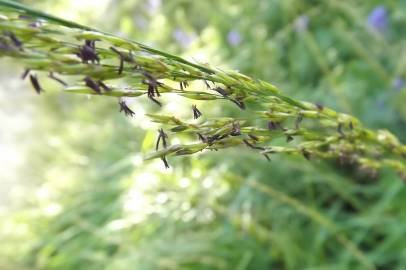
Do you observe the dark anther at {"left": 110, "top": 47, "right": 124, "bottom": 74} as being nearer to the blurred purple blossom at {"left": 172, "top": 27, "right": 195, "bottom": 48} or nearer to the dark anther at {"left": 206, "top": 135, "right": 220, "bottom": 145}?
the dark anther at {"left": 206, "top": 135, "right": 220, "bottom": 145}

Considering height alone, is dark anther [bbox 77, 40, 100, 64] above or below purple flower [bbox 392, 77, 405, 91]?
below

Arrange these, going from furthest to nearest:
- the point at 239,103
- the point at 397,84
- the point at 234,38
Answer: the point at 234,38 → the point at 397,84 → the point at 239,103

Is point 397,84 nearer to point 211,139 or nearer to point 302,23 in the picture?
point 302,23

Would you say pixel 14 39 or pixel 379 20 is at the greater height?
pixel 379 20

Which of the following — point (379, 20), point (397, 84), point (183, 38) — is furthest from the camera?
point (183, 38)

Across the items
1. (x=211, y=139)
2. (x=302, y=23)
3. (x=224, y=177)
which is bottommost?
(x=211, y=139)

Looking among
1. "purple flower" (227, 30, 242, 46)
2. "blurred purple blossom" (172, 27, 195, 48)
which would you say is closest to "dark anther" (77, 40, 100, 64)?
"purple flower" (227, 30, 242, 46)

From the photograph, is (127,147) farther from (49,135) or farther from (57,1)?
(57,1)

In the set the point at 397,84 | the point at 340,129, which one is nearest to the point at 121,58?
the point at 340,129
